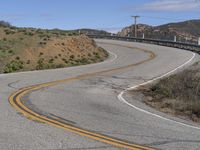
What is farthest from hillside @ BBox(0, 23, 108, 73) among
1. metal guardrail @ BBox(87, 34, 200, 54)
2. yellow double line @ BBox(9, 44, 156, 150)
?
yellow double line @ BBox(9, 44, 156, 150)

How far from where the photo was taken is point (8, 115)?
466 inches

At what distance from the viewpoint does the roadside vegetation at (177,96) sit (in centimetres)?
1408

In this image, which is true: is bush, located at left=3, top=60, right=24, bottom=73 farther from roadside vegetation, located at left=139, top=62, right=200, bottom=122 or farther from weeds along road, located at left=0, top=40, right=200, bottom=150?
roadside vegetation, located at left=139, top=62, right=200, bottom=122

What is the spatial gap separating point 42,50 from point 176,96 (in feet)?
76.4

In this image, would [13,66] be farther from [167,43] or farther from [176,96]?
[167,43]

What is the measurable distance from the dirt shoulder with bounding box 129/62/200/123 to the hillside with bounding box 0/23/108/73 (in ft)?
48.1

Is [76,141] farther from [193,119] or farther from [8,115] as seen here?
[193,119]

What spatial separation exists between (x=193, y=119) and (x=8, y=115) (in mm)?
5026

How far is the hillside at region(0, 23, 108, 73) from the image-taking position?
35.8m

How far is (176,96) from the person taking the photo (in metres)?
17.0

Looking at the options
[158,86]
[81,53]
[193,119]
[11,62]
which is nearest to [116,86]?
[158,86]

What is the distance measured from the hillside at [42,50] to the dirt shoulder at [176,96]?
14674 millimetres

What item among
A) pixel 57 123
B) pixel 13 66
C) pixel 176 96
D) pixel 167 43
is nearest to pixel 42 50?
pixel 13 66

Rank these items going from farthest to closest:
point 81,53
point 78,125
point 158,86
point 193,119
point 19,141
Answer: point 81,53 < point 158,86 < point 193,119 < point 78,125 < point 19,141
